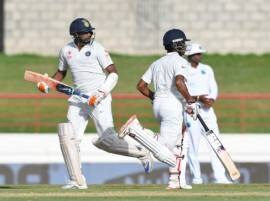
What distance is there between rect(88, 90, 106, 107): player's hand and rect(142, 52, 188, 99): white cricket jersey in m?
0.60

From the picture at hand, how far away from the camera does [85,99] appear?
1473 centimetres

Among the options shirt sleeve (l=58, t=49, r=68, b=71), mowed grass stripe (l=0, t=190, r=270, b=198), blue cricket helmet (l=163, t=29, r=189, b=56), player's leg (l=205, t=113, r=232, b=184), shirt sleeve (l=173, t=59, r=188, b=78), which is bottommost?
mowed grass stripe (l=0, t=190, r=270, b=198)

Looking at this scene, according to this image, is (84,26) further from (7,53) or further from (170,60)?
(7,53)

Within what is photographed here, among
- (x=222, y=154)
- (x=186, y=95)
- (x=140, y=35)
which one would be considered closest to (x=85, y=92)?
(x=186, y=95)

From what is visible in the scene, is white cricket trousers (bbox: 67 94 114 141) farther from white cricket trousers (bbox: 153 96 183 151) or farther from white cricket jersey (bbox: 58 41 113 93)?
white cricket trousers (bbox: 153 96 183 151)

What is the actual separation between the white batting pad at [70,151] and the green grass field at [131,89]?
23.4 ft

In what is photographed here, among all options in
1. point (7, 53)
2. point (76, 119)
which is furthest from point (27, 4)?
point (76, 119)

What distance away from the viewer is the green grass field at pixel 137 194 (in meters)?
13.0

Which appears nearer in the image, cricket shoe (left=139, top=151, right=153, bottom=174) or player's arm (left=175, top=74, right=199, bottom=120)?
player's arm (left=175, top=74, right=199, bottom=120)

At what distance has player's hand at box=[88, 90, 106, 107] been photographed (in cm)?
1444

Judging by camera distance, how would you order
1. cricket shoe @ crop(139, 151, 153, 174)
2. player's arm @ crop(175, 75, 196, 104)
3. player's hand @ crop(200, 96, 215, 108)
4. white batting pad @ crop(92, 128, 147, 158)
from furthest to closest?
player's hand @ crop(200, 96, 215, 108) → cricket shoe @ crop(139, 151, 153, 174) → white batting pad @ crop(92, 128, 147, 158) → player's arm @ crop(175, 75, 196, 104)

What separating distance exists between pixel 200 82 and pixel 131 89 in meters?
10.5

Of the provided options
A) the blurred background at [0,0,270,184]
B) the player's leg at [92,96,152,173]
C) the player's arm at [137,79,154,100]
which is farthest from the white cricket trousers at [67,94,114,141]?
the blurred background at [0,0,270,184]

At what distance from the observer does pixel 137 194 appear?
13562 millimetres
